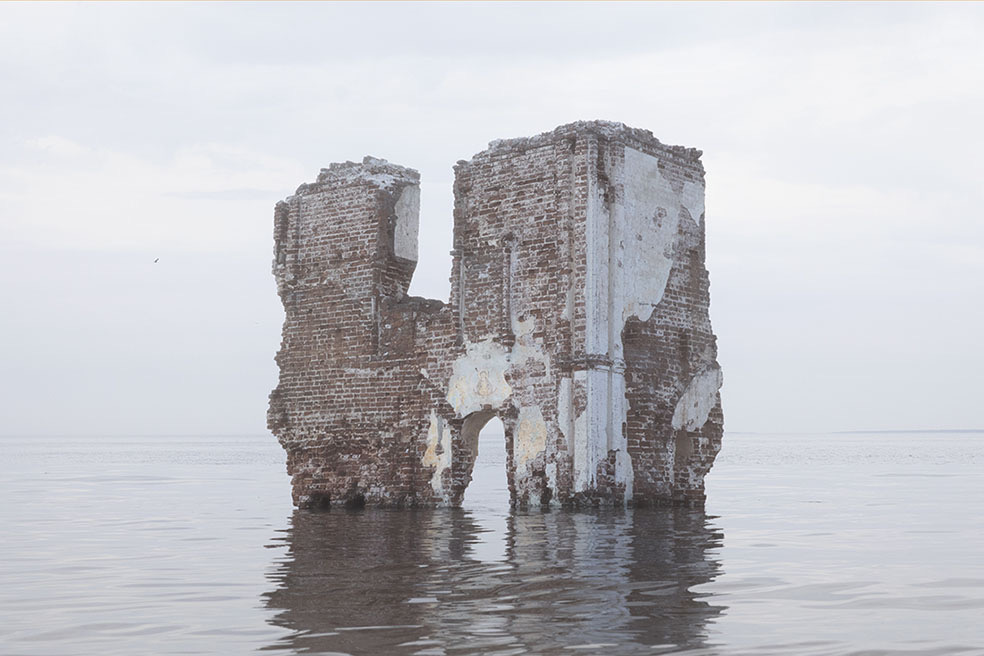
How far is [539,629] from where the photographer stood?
230 inches

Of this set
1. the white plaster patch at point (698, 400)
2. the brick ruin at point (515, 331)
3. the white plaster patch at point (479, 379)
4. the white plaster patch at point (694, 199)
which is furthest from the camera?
the white plaster patch at point (694, 199)

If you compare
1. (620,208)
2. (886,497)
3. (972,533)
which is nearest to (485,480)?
(886,497)

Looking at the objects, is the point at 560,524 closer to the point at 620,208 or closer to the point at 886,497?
the point at 620,208

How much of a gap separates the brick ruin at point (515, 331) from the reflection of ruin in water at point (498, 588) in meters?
2.03

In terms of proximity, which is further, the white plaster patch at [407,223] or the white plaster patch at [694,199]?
the white plaster patch at [407,223]

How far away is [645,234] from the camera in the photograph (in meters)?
14.3

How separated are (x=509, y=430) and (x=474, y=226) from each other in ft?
8.34

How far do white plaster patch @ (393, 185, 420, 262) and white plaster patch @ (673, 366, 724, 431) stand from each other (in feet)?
13.1

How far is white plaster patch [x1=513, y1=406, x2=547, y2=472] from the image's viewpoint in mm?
13711

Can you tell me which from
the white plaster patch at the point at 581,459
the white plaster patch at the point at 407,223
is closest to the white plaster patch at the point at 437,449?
the white plaster patch at the point at 581,459

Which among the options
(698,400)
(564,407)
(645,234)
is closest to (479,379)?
(564,407)

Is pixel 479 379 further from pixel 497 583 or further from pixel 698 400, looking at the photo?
pixel 497 583

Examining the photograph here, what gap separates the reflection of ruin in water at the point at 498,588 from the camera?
222 inches

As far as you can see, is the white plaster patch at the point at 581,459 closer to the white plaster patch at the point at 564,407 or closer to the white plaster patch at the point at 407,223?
the white plaster patch at the point at 564,407
